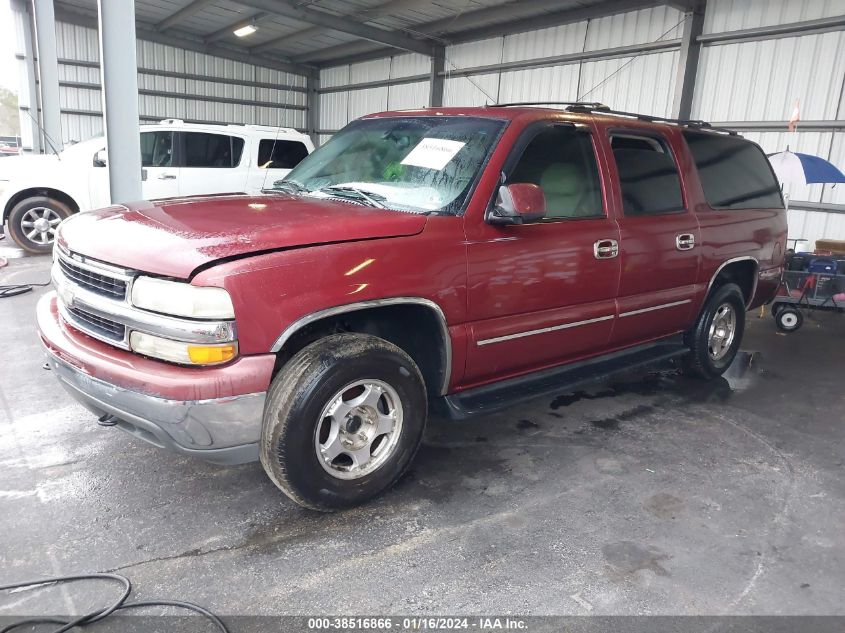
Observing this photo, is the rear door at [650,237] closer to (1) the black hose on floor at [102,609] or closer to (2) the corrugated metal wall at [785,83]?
(1) the black hose on floor at [102,609]

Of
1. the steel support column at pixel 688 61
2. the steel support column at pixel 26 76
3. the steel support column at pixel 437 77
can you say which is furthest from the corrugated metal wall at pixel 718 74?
the steel support column at pixel 26 76

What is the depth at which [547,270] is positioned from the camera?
3311 millimetres

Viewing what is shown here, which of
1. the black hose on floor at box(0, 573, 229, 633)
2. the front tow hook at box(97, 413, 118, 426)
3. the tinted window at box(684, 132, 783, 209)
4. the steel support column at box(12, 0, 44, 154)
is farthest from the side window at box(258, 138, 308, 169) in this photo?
the black hose on floor at box(0, 573, 229, 633)

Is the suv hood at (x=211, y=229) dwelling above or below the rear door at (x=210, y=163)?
below

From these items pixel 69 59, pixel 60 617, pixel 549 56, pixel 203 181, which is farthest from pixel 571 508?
pixel 69 59

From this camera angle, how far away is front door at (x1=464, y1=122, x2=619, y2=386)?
309 cm

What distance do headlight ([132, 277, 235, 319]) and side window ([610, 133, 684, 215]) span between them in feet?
8.33

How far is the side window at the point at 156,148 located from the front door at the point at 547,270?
23.8 ft

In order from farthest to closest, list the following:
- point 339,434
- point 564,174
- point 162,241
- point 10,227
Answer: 1. point 10,227
2. point 564,174
3. point 339,434
4. point 162,241

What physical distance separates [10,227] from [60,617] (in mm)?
8566

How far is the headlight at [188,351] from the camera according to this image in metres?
2.35

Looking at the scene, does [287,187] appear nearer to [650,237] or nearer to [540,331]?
[540,331]

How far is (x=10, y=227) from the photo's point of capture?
8.91 metres

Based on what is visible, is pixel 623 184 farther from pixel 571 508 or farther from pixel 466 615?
pixel 466 615
